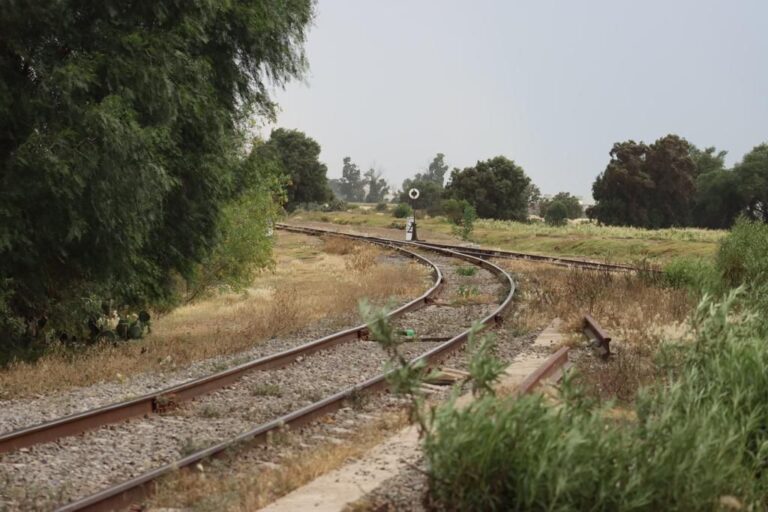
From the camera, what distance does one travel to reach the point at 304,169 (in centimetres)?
9044

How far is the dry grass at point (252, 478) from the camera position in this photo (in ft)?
19.0

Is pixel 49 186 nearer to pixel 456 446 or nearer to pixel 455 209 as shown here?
pixel 456 446

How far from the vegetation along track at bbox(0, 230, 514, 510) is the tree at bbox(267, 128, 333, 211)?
77.8m

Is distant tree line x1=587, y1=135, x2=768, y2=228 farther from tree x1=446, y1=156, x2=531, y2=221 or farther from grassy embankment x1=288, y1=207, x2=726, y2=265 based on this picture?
grassy embankment x1=288, y1=207, x2=726, y2=265

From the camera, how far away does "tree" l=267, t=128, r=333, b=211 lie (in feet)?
295

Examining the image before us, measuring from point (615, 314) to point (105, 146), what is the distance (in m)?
8.34

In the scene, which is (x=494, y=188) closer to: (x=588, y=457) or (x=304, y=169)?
(x=304, y=169)

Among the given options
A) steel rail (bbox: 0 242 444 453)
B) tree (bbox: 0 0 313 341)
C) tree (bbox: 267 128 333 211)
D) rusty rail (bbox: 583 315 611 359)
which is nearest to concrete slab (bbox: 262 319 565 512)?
steel rail (bbox: 0 242 444 453)

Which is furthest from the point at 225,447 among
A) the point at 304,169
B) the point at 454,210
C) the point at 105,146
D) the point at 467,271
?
the point at 304,169

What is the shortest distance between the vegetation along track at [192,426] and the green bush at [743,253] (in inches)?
230

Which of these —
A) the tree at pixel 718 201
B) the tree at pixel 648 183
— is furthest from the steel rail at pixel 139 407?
the tree at pixel 718 201

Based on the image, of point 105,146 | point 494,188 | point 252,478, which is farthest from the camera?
point 494,188

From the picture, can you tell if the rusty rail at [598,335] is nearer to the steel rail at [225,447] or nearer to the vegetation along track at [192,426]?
the vegetation along track at [192,426]

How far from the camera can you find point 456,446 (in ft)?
14.1
